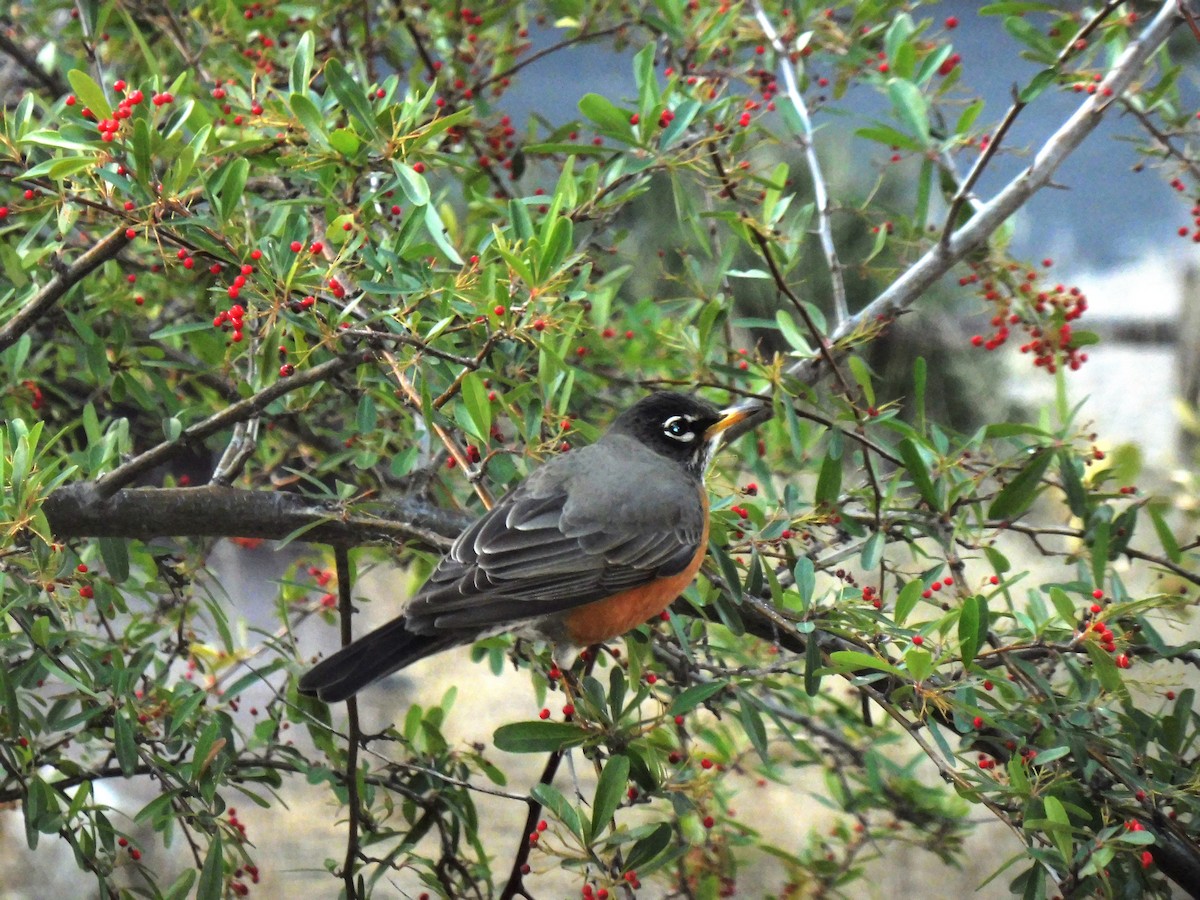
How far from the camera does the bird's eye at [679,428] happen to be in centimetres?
192

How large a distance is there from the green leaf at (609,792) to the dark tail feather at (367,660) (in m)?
0.33

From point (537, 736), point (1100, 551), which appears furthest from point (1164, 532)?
point (537, 736)

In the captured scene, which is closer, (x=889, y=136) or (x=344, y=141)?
(x=344, y=141)

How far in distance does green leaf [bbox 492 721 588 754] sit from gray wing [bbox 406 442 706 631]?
0.74 feet

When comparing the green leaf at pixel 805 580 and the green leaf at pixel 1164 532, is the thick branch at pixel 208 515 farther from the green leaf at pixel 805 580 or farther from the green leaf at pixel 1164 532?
the green leaf at pixel 1164 532

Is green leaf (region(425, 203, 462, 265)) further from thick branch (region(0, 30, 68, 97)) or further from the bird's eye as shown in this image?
thick branch (region(0, 30, 68, 97))

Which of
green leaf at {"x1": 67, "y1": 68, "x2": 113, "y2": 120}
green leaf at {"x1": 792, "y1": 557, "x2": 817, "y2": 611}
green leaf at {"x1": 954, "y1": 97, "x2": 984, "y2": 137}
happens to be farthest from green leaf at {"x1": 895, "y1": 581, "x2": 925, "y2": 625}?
green leaf at {"x1": 67, "y1": 68, "x2": 113, "y2": 120}

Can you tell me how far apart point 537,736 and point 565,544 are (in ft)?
1.30

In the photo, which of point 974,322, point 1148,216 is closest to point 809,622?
point 974,322

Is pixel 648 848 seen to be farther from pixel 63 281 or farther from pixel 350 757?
pixel 63 281

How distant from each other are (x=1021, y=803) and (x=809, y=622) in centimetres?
31

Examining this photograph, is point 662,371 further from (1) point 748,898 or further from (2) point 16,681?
(1) point 748,898

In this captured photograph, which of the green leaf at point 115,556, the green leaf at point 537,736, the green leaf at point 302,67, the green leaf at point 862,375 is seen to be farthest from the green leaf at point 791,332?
the green leaf at point 115,556

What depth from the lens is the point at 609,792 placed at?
1335mm
